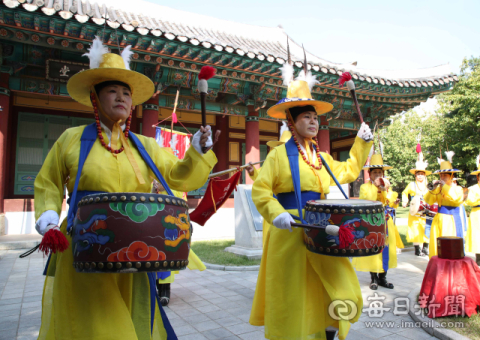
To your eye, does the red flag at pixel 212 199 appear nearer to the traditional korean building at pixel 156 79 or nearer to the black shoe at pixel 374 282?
the black shoe at pixel 374 282

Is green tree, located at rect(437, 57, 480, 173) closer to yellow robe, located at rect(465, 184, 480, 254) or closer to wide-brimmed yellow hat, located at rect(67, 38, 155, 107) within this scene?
yellow robe, located at rect(465, 184, 480, 254)

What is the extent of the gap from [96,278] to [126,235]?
1.46ft

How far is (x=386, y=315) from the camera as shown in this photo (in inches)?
151

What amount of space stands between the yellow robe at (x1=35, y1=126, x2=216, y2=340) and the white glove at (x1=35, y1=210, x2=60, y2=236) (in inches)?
3.3

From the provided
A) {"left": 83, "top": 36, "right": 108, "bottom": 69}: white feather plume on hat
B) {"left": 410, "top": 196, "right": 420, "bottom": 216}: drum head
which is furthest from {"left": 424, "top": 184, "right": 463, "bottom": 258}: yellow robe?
{"left": 83, "top": 36, "right": 108, "bottom": 69}: white feather plume on hat

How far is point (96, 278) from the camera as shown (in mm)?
1893

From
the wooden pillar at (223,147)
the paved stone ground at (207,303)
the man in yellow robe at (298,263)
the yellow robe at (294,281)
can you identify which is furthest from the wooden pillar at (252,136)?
the yellow robe at (294,281)

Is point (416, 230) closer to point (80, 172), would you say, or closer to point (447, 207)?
point (447, 207)

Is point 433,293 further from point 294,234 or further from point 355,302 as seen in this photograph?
point 294,234

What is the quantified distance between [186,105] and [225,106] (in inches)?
45.9

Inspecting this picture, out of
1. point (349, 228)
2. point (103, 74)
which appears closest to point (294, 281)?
point (349, 228)

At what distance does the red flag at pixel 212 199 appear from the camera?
202 inches

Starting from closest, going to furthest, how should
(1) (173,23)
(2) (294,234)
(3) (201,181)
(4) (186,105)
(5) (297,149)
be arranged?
(3) (201,181) < (2) (294,234) < (5) (297,149) < (4) (186,105) < (1) (173,23)

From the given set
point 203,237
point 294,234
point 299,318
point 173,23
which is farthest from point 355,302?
point 173,23
